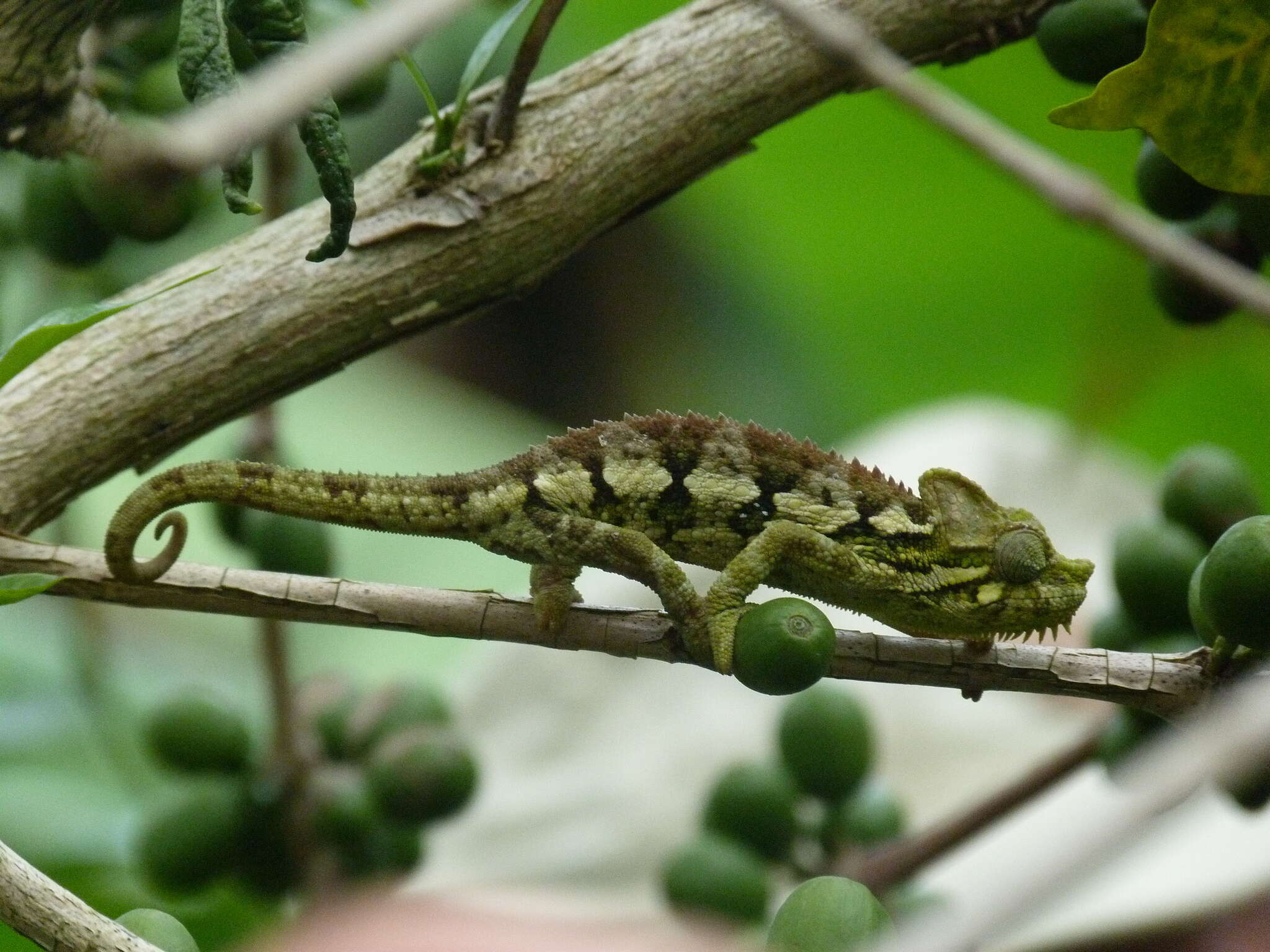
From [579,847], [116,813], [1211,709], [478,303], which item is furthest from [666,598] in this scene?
[579,847]

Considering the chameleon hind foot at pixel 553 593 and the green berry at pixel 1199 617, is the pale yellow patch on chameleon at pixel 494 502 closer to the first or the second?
the chameleon hind foot at pixel 553 593

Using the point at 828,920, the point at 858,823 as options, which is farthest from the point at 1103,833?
the point at 858,823

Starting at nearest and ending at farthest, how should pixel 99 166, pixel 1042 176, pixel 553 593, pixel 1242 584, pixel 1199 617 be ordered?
pixel 1042 176
pixel 1242 584
pixel 1199 617
pixel 553 593
pixel 99 166

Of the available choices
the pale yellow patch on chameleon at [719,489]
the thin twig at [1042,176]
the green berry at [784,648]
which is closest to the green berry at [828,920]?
the green berry at [784,648]

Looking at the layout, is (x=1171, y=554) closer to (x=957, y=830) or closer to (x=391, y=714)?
(x=957, y=830)

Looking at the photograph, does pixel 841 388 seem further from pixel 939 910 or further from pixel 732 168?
pixel 939 910

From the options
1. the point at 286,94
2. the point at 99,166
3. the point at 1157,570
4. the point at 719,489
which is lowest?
the point at 1157,570
